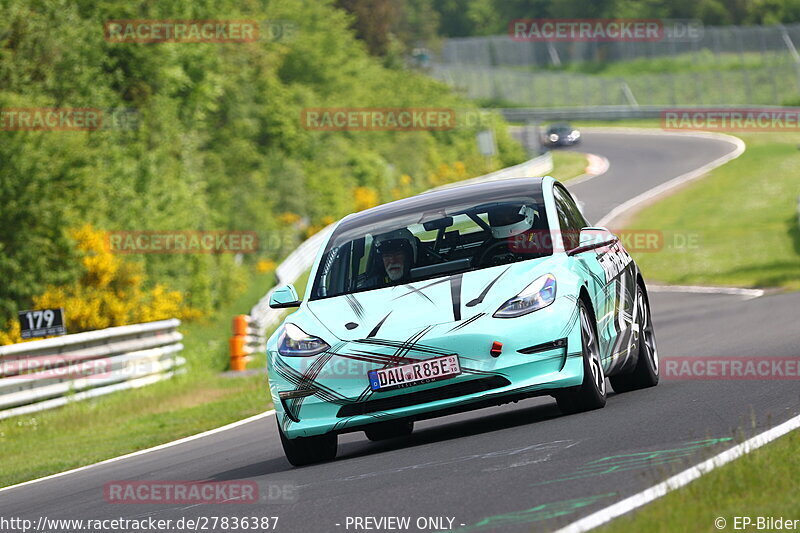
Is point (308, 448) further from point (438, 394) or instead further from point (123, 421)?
point (123, 421)

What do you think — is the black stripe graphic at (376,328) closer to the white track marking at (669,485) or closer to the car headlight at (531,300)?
the car headlight at (531,300)

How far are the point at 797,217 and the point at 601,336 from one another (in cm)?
3573

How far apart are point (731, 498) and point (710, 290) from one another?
25.4 metres

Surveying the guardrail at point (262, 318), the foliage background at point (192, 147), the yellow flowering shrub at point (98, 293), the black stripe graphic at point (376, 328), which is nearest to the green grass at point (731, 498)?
the black stripe graphic at point (376, 328)

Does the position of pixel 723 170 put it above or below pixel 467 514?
below

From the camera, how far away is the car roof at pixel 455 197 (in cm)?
1039

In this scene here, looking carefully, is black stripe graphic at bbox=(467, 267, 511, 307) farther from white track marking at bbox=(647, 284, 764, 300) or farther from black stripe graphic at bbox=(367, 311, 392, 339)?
white track marking at bbox=(647, 284, 764, 300)

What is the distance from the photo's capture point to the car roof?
1039cm

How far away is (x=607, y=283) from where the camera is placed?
33.7 ft

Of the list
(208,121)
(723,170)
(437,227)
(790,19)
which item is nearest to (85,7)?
(208,121)

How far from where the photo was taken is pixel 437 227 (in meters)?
10.0

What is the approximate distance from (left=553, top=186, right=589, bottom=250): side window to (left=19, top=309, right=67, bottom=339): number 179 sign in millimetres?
8850

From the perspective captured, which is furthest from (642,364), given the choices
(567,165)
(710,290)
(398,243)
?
(567,165)

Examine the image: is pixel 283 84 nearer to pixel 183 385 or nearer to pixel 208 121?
pixel 208 121
